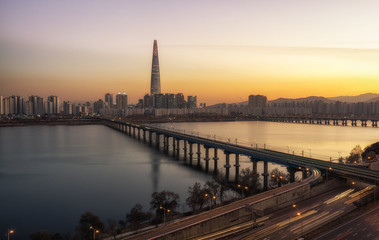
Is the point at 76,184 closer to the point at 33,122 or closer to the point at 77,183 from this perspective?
the point at 77,183

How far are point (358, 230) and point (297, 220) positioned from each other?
1.79 metres

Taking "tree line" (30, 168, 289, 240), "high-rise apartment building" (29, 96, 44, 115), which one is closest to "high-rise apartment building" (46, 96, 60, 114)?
"high-rise apartment building" (29, 96, 44, 115)

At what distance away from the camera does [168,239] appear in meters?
8.54

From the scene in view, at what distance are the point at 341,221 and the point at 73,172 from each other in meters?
21.1

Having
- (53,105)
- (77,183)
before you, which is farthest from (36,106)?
(77,183)

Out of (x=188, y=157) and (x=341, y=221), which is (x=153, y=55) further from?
(x=341, y=221)

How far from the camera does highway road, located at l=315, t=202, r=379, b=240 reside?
8830mm

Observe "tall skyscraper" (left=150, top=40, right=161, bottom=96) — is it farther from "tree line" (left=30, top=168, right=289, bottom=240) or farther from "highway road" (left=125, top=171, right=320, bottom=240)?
"highway road" (left=125, top=171, right=320, bottom=240)

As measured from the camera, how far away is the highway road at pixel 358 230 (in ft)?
29.0

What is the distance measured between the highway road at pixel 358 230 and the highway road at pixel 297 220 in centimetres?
45

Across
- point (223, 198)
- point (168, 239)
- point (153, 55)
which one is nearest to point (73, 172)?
point (223, 198)

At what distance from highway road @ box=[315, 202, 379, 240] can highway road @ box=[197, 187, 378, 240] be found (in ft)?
1.47

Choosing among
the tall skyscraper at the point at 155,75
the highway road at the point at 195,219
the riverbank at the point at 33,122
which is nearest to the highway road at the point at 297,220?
the highway road at the point at 195,219

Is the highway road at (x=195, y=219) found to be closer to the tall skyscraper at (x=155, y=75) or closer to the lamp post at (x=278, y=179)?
the lamp post at (x=278, y=179)
